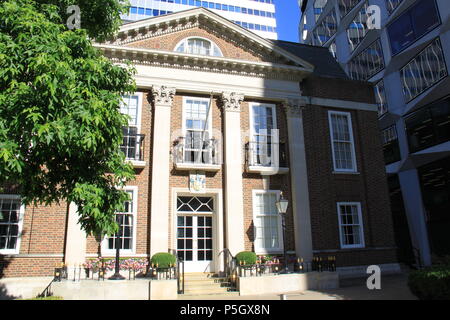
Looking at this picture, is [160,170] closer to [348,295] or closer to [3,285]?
[3,285]

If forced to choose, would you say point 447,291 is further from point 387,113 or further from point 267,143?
point 387,113

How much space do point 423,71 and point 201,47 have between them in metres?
14.8

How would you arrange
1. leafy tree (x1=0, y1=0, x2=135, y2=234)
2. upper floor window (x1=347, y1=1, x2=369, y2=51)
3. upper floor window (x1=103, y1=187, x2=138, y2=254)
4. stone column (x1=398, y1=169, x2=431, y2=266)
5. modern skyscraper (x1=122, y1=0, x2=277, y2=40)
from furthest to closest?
modern skyscraper (x1=122, y1=0, x2=277, y2=40), upper floor window (x1=347, y1=1, x2=369, y2=51), stone column (x1=398, y1=169, x2=431, y2=266), upper floor window (x1=103, y1=187, x2=138, y2=254), leafy tree (x1=0, y1=0, x2=135, y2=234)

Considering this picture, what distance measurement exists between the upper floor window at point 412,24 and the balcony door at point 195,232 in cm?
1789

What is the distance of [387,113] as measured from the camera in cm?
2634

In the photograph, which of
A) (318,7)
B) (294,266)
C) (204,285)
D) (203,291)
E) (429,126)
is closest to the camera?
(203,291)

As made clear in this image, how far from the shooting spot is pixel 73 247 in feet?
44.5

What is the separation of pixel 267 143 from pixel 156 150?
16.8ft

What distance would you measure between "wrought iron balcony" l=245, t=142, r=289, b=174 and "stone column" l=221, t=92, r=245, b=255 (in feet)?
1.48

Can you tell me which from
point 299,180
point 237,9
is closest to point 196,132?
point 299,180

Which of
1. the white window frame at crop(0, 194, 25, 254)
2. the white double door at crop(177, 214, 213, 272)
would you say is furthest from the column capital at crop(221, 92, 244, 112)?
the white window frame at crop(0, 194, 25, 254)

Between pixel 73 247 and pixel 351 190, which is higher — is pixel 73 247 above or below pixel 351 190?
below

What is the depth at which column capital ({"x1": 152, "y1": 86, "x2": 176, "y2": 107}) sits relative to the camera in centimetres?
1602

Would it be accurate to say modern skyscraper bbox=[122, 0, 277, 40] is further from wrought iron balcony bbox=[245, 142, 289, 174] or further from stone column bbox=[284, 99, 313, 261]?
wrought iron balcony bbox=[245, 142, 289, 174]
